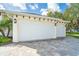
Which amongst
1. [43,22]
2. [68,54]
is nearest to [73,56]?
[68,54]

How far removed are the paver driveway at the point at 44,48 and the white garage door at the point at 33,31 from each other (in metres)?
0.22

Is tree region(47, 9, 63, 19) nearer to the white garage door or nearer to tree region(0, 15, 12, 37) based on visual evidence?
the white garage door

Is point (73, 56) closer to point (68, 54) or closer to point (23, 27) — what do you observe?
point (68, 54)

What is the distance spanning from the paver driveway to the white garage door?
0.22 m

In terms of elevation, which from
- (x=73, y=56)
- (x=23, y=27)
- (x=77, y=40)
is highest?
(x=23, y=27)

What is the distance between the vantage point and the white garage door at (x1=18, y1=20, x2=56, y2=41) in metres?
5.52

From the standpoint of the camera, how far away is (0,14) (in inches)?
209

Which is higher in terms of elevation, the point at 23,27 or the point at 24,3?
the point at 24,3

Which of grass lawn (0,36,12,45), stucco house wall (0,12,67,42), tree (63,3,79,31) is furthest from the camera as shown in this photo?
stucco house wall (0,12,67,42)

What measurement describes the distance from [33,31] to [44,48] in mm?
723

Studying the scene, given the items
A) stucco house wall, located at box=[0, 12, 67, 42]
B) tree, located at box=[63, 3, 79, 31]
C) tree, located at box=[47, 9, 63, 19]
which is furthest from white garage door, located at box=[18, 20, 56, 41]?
tree, located at box=[63, 3, 79, 31]

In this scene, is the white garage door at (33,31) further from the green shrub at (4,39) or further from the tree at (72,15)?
the tree at (72,15)

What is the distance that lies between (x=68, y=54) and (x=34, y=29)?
1360 millimetres

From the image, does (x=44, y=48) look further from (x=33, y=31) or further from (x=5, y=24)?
(x=5, y=24)
